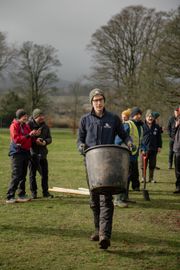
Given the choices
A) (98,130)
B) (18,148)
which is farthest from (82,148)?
(18,148)

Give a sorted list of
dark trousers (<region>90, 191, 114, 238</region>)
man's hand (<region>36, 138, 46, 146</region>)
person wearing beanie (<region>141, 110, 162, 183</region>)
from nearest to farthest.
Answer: dark trousers (<region>90, 191, 114, 238</region>) < man's hand (<region>36, 138, 46, 146</region>) < person wearing beanie (<region>141, 110, 162, 183</region>)

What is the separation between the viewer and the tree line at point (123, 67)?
109ft

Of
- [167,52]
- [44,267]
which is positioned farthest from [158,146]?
[167,52]

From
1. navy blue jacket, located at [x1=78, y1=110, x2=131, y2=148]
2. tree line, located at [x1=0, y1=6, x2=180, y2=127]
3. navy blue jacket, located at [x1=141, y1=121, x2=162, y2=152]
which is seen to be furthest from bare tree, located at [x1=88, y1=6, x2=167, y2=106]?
navy blue jacket, located at [x1=78, y1=110, x2=131, y2=148]

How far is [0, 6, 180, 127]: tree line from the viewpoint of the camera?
109ft

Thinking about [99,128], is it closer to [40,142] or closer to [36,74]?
[40,142]

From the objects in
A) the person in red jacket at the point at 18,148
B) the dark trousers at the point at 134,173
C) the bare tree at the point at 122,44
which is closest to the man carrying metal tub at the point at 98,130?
the person in red jacket at the point at 18,148

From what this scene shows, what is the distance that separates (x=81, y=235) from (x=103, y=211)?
0.84 m

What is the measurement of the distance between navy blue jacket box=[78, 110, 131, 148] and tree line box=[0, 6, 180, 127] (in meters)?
26.5

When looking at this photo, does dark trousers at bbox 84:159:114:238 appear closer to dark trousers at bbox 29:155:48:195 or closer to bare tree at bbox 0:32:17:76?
dark trousers at bbox 29:155:48:195

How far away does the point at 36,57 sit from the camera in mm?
59812

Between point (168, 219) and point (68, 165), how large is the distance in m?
9.41

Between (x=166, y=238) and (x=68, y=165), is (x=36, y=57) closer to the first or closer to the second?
(x=68, y=165)

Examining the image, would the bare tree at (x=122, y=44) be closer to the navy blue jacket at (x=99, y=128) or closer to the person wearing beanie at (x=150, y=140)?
the person wearing beanie at (x=150, y=140)
